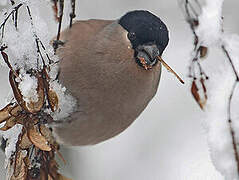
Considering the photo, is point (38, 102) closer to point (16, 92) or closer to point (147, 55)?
point (16, 92)

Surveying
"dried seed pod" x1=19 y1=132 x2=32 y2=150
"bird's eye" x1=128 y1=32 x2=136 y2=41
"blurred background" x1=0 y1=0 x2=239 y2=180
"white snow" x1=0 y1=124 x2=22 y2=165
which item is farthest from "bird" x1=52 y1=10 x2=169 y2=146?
"blurred background" x1=0 y1=0 x2=239 y2=180

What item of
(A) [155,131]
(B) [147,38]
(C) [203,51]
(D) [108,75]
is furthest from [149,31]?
(A) [155,131]

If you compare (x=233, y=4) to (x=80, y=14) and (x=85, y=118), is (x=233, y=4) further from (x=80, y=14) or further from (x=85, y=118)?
(x=85, y=118)

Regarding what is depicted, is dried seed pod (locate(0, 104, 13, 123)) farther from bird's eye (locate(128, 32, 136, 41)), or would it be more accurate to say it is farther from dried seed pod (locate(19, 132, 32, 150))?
bird's eye (locate(128, 32, 136, 41))

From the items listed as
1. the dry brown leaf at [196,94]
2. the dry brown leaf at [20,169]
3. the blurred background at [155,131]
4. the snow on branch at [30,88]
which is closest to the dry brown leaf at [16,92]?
Answer: the snow on branch at [30,88]

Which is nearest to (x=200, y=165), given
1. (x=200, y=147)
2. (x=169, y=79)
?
(x=200, y=147)

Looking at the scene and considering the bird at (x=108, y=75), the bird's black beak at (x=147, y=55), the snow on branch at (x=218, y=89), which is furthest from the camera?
the bird at (x=108, y=75)

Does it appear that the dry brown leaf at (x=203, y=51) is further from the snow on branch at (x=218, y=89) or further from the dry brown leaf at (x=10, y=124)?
the dry brown leaf at (x=10, y=124)
